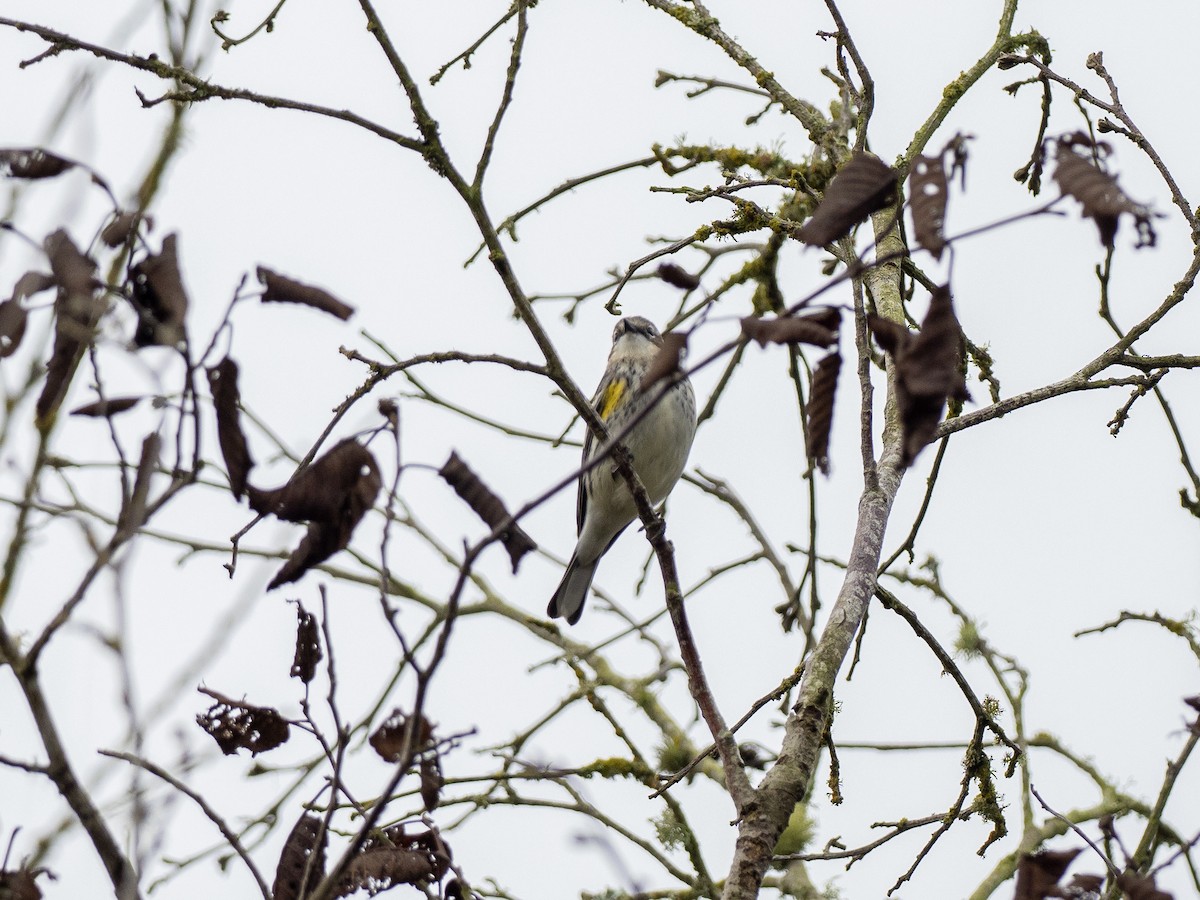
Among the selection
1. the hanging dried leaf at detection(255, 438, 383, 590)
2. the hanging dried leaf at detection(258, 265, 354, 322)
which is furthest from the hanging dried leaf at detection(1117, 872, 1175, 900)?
the hanging dried leaf at detection(258, 265, 354, 322)

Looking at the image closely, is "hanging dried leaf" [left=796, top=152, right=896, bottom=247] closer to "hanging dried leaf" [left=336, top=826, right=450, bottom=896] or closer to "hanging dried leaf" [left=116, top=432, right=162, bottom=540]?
"hanging dried leaf" [left=116, top=432, right=162, bottom=540]

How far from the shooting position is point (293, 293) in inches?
85.7

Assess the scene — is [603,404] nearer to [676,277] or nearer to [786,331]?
[676,277]

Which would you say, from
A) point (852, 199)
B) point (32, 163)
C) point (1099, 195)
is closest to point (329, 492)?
point (32, 163)

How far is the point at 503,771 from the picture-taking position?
15.4 feet

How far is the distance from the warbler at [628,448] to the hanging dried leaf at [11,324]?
4547mm

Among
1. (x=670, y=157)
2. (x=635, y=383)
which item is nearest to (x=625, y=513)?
(x=635, y=383)

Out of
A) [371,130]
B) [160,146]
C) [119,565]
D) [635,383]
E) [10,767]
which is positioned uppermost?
[635,383]

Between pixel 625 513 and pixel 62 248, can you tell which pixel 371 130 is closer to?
pixel 62 248

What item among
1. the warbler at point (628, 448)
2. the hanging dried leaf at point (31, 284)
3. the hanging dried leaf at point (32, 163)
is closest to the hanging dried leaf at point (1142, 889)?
the hanging dried leaf at point (31, 284)

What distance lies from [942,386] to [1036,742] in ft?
13.8

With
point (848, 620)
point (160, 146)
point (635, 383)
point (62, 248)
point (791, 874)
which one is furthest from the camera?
point (635, 383)

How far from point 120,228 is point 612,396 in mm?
5175

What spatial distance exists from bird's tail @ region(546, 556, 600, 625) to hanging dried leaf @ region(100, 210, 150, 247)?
18.1 ft
